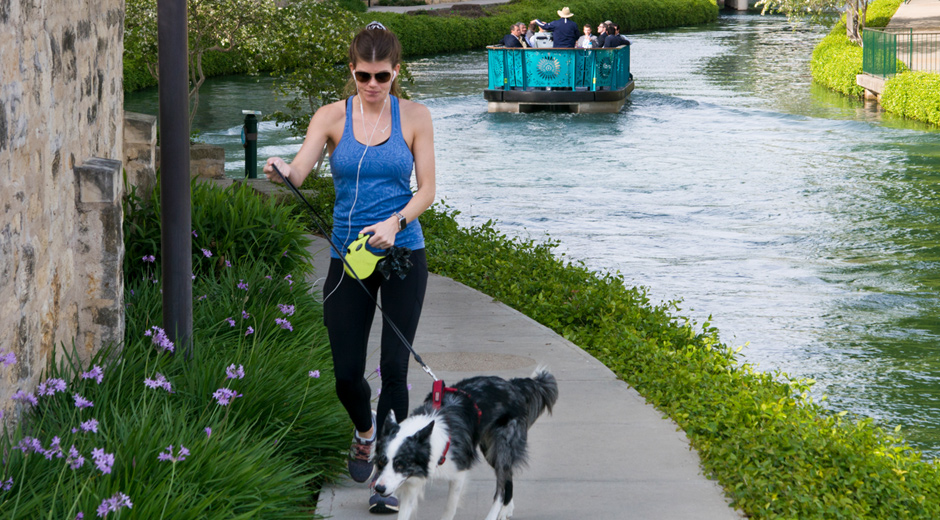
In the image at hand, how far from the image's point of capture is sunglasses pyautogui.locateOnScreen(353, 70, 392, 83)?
13.7ft

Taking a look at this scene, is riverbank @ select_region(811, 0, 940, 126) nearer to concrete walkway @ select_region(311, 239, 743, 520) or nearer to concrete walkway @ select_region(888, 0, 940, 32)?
concrete walkway @ select_region(888, 0, 940, 32)

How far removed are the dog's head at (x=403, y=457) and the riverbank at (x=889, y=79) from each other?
22.0 m

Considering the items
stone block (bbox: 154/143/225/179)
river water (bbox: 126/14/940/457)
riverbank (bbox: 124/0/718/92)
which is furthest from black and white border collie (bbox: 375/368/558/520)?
riverbank (bbox: 124/0/718/92)

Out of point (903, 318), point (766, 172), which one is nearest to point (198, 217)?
point (903, 318)

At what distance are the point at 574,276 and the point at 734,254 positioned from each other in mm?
3312

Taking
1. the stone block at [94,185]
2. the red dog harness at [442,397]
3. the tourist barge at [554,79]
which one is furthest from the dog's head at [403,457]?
the tourist barge at [554,79]

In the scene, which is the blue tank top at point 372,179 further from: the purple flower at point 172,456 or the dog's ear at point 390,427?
the purple flower at point 172,456

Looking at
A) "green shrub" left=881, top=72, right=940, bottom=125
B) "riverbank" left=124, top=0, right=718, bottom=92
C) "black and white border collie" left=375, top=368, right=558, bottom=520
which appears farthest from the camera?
"riverbank" left=124, top=0, right=718, bottom=92

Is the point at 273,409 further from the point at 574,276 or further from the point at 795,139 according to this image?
the point at 795,139

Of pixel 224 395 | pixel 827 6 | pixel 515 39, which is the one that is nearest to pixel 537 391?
pixel 224 395

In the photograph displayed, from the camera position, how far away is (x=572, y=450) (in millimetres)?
5387

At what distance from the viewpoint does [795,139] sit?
853 inches

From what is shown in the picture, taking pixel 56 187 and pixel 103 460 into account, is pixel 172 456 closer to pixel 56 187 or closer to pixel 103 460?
pixel 103 460

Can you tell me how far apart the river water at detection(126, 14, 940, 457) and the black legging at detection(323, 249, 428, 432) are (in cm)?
375
